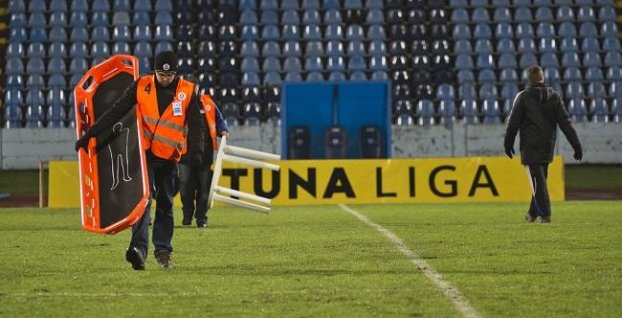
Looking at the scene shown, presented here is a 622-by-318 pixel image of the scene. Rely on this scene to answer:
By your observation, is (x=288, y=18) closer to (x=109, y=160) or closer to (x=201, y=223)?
(x=201, y=223)

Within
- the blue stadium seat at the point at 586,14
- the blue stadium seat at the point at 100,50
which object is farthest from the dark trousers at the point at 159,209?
the blue stadium seat at the point at 586,14

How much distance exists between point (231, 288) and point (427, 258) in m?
2.61

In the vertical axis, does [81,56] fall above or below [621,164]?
above

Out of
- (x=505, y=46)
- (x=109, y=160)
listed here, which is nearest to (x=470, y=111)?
(x=505, y=46)

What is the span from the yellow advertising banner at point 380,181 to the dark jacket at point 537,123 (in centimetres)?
657

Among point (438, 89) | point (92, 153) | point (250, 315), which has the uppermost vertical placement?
point (438, 89)

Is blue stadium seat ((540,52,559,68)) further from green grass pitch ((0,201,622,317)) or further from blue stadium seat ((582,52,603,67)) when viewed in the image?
green grass pitch ((0,201,622,317))

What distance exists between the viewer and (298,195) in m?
21.7

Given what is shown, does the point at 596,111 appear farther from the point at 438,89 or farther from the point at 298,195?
the point at 298,195

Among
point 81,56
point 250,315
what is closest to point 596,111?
point 81,56

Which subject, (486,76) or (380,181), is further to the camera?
(486,76)

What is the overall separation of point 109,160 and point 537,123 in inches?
272

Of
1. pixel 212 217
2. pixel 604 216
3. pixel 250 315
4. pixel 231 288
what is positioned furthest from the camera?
pixel 212 217

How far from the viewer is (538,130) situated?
15.1 m
